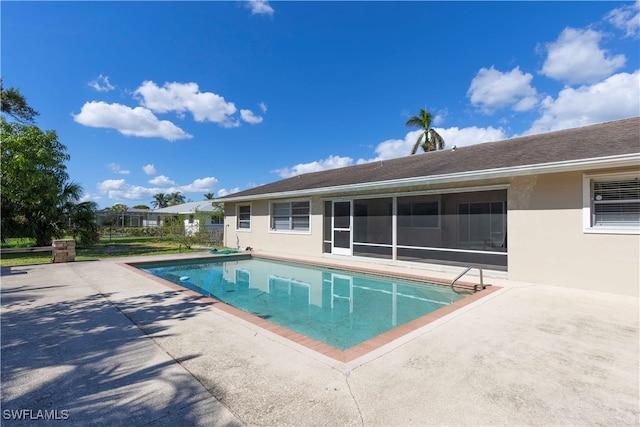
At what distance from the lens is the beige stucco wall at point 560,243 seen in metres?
6.68

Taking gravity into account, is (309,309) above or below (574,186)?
below

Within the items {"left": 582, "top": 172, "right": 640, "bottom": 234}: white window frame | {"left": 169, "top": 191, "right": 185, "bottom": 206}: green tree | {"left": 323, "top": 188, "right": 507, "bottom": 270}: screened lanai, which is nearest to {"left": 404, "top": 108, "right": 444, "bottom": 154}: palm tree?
{"left": 323, "top": 188, "right": 507, "bottom": 270}: screened lanai

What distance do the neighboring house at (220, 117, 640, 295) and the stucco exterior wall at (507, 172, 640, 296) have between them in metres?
0.02

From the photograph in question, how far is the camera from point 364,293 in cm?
822

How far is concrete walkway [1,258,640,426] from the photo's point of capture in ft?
8.22

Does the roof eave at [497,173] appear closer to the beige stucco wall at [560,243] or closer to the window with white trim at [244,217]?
the beige stucco wall at [560,243]

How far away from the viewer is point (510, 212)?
8328 mm

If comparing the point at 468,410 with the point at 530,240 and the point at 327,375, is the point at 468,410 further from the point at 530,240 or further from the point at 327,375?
the point at 530,240

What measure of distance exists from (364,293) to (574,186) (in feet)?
18.8

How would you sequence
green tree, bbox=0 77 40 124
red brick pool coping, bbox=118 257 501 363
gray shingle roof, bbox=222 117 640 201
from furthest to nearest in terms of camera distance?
green tree, bbox=0 77 40 124 → gray shingle roof, bbox=222 117 640 201 → red brick pool coping, bbox=118 257 501 363

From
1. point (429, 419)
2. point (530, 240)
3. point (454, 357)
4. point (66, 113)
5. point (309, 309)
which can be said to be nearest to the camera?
point (429, 419)

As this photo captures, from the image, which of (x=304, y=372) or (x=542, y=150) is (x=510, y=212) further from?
(x=304, y=372)

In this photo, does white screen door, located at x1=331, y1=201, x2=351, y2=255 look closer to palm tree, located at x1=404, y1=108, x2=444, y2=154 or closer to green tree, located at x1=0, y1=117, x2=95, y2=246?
green tree, located at x1=0, y1=117, x2=95, y2=246

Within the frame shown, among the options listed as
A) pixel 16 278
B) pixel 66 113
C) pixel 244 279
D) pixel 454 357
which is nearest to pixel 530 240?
pixel 454 357
